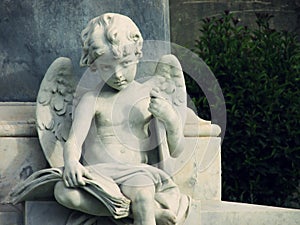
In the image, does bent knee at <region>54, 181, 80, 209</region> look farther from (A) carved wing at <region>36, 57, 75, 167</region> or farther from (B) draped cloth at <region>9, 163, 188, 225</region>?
(A) carved wing at <region>36, 57, 75, 167</region>

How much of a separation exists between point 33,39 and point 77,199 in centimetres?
144

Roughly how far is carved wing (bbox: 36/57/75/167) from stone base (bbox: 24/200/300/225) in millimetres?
309

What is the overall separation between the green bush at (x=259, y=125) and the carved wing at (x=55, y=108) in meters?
2.38

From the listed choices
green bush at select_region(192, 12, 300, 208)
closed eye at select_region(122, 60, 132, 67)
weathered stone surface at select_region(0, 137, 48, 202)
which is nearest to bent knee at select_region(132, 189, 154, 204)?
closed eye at select_region(122, 60, 132, 67)

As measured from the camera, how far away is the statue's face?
8.20m

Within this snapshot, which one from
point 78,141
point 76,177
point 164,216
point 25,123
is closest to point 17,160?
point 25,123

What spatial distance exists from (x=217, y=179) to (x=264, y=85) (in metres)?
2.15

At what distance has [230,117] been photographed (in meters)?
10.9

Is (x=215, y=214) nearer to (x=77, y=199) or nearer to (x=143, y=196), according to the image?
(x=143, y=196)

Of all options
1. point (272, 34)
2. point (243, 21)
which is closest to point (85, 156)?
point (272, 34)

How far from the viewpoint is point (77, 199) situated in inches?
313

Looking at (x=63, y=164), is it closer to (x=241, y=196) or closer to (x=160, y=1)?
(x=160, y=1)

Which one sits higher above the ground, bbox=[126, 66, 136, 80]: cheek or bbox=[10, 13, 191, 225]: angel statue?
bbox=[126, 66, 136, 80]: cheek

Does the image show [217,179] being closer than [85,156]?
No
